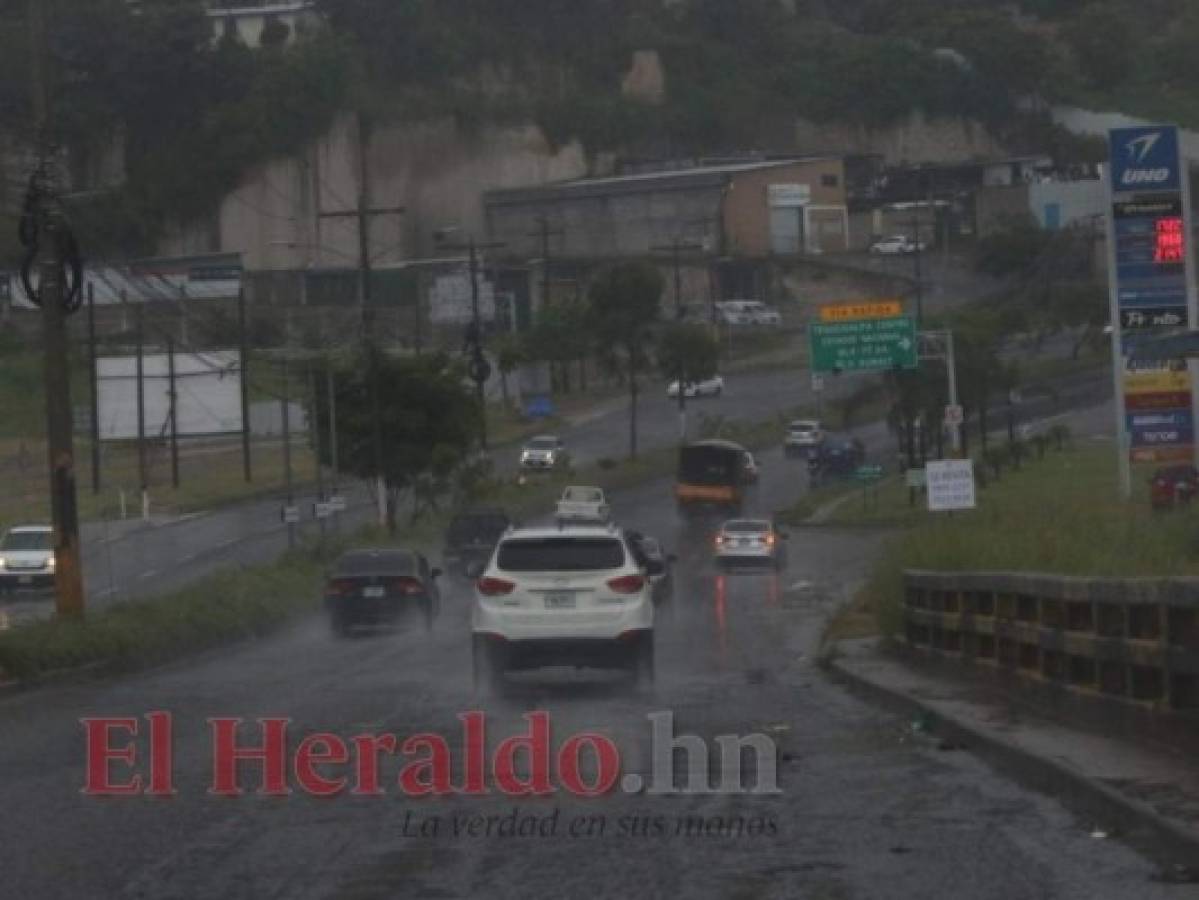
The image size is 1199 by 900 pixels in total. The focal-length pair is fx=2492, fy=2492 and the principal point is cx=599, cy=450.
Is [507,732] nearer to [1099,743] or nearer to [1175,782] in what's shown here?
[1099,743]

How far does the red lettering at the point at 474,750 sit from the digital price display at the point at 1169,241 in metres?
22.0

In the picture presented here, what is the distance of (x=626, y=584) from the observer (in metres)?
24.8

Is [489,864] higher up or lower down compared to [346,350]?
lower down

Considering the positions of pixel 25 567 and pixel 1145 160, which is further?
pixel 25 567

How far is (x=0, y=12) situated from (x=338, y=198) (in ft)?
68.0

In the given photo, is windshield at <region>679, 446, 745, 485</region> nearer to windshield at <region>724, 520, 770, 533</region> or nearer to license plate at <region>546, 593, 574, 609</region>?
windshield at <region>724, 520, 770, 533</region>

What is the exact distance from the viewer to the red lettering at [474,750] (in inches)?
636

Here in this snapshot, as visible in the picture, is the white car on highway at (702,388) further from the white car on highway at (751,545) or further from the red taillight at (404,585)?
the red taillight at (404,585)

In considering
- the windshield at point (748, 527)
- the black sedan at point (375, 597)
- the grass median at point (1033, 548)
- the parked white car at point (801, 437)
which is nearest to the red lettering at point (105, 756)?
the grass median at point (1033, 548)

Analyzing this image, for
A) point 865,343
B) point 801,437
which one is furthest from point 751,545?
point 801,437

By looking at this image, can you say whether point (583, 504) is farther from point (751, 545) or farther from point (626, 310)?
point (626, 310)

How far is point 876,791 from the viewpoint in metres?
15.8

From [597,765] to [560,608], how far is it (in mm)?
7486

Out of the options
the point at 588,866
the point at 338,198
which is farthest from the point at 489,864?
the point at 338,198
